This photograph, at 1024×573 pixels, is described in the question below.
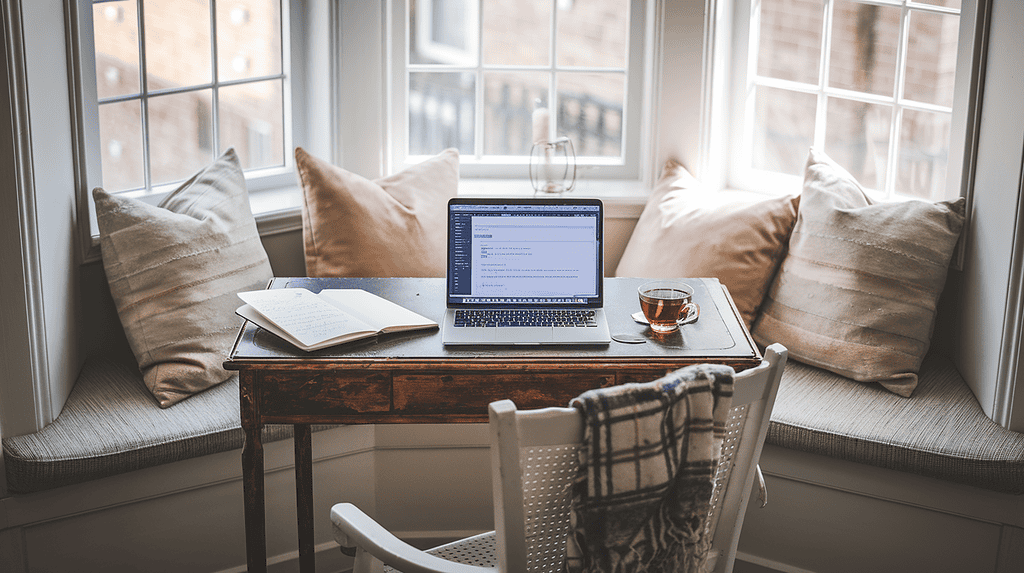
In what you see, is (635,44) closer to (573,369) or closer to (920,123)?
(920,123)

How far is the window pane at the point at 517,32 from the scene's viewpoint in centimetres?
305

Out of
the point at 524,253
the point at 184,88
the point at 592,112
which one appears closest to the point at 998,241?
the point at 524,253

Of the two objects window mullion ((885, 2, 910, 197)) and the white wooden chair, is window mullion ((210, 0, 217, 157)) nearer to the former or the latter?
the white wooden chair

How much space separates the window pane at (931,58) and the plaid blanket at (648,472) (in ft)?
5.77

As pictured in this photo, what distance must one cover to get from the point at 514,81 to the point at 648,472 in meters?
2.07

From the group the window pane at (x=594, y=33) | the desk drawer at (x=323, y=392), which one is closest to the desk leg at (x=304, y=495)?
the desk drawer at (x=323, y=392)

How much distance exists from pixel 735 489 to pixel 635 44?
1.96 meters

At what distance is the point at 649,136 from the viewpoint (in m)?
3.07

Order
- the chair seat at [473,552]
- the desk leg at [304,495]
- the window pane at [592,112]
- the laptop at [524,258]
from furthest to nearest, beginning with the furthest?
the window pane at [592,112] < the desk leg at [304,495] < the laptop at [524,258] < the chair seat at [473,552]

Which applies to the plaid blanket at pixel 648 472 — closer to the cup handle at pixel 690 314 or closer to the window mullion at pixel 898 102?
the cup handle at pixel 690 314

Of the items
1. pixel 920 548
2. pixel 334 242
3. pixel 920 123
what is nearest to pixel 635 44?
pixel 920 123

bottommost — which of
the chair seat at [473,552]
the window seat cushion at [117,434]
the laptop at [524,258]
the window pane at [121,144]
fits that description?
the chair seat at [473,552]

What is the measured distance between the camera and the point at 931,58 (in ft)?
8.74

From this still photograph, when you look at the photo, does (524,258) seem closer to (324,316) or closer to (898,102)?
(324,316)
